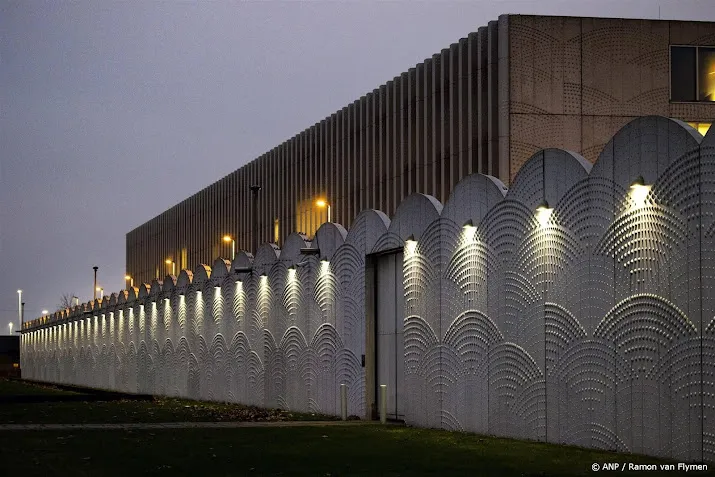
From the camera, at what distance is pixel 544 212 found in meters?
22.9

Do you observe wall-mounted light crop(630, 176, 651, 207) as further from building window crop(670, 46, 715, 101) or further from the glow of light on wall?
building window crop(670, 46, 715, 101)

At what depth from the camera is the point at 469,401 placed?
1011 inches

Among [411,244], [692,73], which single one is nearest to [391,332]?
[411,244]

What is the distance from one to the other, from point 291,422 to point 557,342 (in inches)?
346

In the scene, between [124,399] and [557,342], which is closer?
[557,342]

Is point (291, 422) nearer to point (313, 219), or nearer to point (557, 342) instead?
point (557, 342)

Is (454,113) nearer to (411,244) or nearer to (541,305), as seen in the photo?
(411,244)

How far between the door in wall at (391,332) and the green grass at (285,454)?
3915 millimetres

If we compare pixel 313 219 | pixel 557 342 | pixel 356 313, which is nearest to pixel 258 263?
pixel 356 313

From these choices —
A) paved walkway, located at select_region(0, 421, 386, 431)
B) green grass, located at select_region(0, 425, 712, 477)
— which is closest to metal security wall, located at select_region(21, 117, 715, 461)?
green grass, located at select_region(0, 425, 712, 477)

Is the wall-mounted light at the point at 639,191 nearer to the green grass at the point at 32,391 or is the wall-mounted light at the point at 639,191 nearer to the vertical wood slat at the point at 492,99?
the vertical wood slat at the point at 492,99

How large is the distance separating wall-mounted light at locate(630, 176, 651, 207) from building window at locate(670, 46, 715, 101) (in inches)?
1015

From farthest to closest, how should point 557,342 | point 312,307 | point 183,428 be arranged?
point 312,307 < point 183,428 < point 557,342

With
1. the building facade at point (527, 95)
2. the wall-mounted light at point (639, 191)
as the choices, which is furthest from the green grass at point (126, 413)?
the wall-mounted light at point (639, 191)
